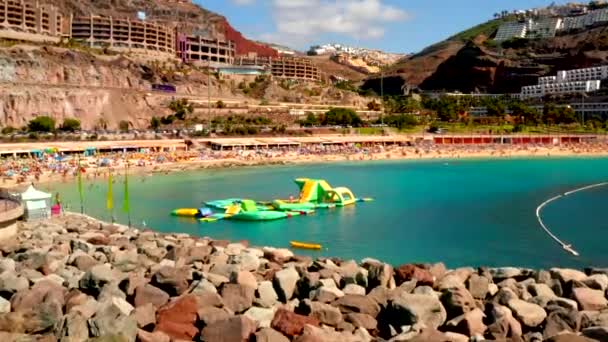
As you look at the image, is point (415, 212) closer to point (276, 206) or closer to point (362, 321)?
point (276, 206)

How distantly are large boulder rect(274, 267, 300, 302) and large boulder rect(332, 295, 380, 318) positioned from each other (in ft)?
3.80

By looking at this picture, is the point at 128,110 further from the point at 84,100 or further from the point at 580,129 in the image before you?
the point at 580,129

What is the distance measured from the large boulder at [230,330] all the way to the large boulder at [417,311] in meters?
2.52

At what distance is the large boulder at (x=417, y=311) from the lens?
36.0ft

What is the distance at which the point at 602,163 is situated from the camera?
261 ft

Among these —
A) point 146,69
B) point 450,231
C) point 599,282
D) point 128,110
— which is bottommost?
point 450,231

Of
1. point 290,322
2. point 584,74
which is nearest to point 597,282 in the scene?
point 290,322

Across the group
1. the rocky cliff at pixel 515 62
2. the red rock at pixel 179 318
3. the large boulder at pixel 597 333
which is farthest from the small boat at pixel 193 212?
the rocky cliff at pixel 515 62

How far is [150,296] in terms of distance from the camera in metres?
11.9

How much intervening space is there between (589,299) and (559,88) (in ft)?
512

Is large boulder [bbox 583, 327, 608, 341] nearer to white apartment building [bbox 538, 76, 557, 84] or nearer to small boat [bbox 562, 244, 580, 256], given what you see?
small boat [bbox 562, 244, 580, 256]

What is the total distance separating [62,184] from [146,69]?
60.8 meters

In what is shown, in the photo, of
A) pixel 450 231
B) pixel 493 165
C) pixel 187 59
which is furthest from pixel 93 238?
pixel 187 59

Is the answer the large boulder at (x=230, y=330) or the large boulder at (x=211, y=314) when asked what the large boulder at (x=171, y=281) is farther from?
the large boulder at (x=230, y=330)
